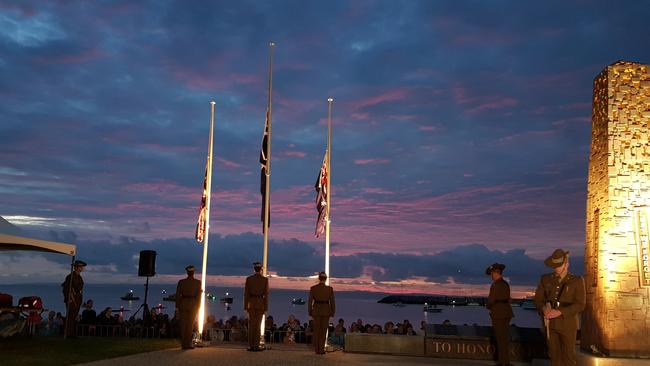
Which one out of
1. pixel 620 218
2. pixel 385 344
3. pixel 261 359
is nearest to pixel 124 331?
pixel 261 359

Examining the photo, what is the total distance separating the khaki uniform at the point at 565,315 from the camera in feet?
29.6

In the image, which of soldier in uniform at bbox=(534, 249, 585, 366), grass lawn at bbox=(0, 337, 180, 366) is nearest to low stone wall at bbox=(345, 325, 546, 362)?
soldier in uniform at bbox=(534, 249, 585, 366)

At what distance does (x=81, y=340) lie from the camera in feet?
52.4

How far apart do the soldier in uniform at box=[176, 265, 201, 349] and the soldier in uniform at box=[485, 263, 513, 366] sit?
715 centimetres

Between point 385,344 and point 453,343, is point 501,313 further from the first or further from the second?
point 385,344

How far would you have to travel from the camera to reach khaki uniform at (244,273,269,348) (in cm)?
1448

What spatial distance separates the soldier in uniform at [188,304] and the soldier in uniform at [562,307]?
344 inches

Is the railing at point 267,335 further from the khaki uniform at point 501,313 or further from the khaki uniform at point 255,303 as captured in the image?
the khaki uniform at point 501,313

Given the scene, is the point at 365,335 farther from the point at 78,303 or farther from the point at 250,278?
the point at 78,303

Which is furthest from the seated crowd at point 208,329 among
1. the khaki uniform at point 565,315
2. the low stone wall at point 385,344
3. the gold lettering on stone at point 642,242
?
the khaki uniform at point 565,315

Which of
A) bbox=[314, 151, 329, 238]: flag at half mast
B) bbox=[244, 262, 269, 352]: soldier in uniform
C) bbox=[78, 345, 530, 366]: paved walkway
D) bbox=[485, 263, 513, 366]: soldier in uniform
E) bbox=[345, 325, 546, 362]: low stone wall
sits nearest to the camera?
bbox=[78, 345, 530, 366]: paved walkway

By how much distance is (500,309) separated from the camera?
12672mm

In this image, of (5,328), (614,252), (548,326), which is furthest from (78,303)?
(614,252)

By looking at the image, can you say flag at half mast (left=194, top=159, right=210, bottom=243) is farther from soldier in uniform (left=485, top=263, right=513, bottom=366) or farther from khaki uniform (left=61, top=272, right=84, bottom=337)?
soldier in uniform (left=485, top=263, right=513, bottom=366)
